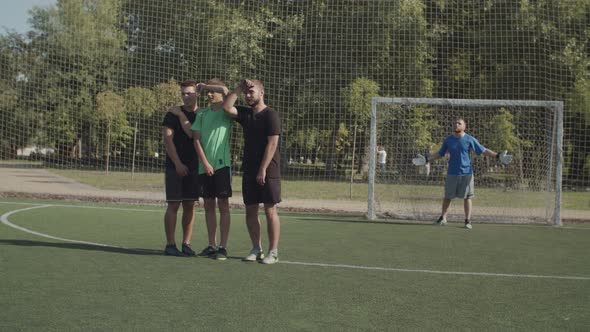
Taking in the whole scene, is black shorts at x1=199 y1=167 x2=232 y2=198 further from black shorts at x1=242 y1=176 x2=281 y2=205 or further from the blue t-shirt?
the blue t-shirt

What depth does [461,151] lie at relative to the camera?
1170 centimetres

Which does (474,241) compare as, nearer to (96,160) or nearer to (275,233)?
(275,233)

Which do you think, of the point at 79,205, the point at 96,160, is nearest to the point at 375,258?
the point at 79,205

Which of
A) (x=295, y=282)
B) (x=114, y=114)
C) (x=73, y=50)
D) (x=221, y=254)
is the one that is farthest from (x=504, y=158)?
(x=114, y=114)

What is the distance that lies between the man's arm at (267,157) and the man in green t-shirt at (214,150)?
1.65 feet

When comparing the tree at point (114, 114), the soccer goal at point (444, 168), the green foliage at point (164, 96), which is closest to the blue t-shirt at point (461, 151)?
the soccer goal at point (444, 168)

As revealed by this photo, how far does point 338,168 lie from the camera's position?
93.5 feet

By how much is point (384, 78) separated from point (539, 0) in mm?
6499

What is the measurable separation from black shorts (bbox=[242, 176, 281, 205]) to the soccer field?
0.62 meters

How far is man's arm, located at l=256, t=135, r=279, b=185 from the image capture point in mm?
6848

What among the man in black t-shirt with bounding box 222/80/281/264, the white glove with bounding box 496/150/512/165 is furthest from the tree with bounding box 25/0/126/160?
the man in black t-shirt with bounding box 222/80/281/264

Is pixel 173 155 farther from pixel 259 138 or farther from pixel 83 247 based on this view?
pixel 83 247

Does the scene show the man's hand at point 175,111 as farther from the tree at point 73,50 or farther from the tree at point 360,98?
the tree at point 360,98

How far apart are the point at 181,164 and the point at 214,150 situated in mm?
408
